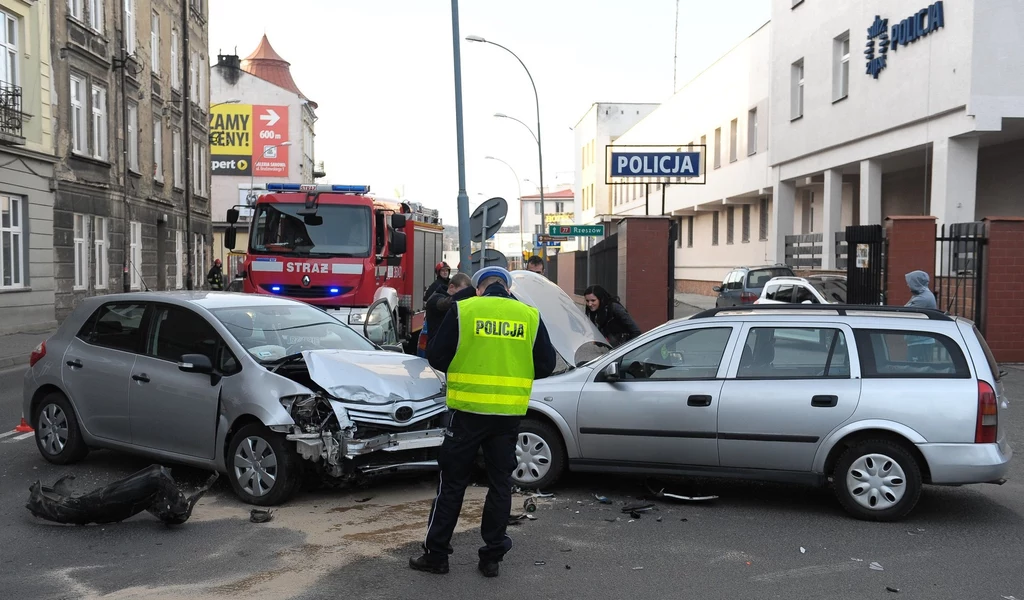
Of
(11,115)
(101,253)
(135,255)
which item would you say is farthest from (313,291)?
(135,255)

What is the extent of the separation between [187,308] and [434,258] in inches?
466

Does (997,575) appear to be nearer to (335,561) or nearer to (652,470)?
(652,470)

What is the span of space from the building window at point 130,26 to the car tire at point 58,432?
80.0ft

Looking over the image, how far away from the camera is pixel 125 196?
28781mm

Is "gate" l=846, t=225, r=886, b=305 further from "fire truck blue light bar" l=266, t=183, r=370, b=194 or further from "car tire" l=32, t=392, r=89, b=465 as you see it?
"car tire" l=32, t=392, r=89, b=465

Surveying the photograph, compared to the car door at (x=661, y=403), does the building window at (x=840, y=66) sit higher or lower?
higher

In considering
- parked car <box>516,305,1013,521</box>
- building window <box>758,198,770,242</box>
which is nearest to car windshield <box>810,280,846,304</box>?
parked car <box>516,305,1013,521</box>

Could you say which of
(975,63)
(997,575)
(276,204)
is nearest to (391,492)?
(997,575)

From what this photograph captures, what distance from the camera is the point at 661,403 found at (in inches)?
279

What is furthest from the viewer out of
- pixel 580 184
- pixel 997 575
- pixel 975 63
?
pixel 580 184

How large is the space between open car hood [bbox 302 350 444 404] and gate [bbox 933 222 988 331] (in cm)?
1094

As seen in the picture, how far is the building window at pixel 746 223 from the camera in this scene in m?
37.9

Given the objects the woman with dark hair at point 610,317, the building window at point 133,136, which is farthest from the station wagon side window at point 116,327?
the building window at point 133,136

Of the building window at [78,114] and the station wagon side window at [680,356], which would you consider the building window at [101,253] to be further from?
the station wagon side window at [680,356]
